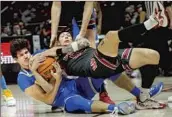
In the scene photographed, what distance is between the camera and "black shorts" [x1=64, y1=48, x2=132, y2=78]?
286cm

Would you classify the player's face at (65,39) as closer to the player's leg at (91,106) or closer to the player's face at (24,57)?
the player's face at (24,57)

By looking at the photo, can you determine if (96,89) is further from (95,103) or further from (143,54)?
(143,54)

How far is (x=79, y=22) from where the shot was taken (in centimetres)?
401

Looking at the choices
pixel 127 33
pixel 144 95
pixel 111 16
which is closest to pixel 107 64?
pixel 127 33

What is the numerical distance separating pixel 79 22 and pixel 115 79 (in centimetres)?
90

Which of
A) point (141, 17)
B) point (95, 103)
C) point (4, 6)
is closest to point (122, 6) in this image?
point (141, 17)

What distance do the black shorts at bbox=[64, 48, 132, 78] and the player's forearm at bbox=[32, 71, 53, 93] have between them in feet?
0.62

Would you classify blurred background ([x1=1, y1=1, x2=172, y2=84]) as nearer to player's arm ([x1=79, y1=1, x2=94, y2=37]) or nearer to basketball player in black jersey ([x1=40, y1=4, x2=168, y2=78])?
player's arm ([x1=79, y1=1, x2=94, y2=37])

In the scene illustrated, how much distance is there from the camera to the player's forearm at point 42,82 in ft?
9.82

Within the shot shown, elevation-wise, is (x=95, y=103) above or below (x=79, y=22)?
below

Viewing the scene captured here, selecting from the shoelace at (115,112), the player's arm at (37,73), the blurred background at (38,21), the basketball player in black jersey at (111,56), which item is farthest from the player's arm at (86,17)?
the shoelace at (115,112)

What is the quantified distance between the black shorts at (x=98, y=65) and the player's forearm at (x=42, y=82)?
0.19 metres

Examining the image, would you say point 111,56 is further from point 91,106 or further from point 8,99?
point 8,99

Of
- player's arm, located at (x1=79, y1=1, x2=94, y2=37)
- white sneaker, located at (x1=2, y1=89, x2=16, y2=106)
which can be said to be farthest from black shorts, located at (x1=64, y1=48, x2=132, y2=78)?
white sneaker, located at (x1=2, y1=89, x2=16, y2=106)
